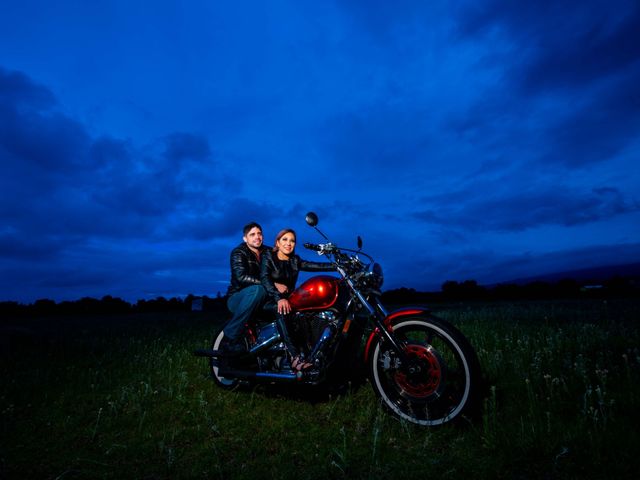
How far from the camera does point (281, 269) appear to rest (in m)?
5.20

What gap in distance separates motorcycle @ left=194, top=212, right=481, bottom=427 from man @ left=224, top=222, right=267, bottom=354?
0.38 m

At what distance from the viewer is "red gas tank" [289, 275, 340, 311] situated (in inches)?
177

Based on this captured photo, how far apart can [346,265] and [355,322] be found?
0.69 metres

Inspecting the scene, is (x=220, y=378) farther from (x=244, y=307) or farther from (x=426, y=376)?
(x=426, y=376)

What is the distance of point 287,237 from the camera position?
17.3 feet

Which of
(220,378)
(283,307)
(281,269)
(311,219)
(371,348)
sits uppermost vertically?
(311,219)

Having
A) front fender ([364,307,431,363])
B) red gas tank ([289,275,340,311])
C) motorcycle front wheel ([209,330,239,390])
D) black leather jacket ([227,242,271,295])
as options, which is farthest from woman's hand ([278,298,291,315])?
motorcycle front wheel ([209,330,239,390])

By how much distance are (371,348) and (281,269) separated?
5.47 ft

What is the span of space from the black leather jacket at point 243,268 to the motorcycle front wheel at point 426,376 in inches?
88.4

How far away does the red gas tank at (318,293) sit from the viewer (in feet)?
14.7

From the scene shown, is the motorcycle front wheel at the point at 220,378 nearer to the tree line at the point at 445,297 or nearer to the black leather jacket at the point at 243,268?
the black leather jacket at the point at 243,268

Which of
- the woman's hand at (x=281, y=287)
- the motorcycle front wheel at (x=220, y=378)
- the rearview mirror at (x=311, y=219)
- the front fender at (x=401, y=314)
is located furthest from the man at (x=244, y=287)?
the front fender at (x=401, y=314)

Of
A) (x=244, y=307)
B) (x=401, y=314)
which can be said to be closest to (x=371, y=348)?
(x=401, y=314)

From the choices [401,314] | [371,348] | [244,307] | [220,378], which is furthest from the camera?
[220,378]
